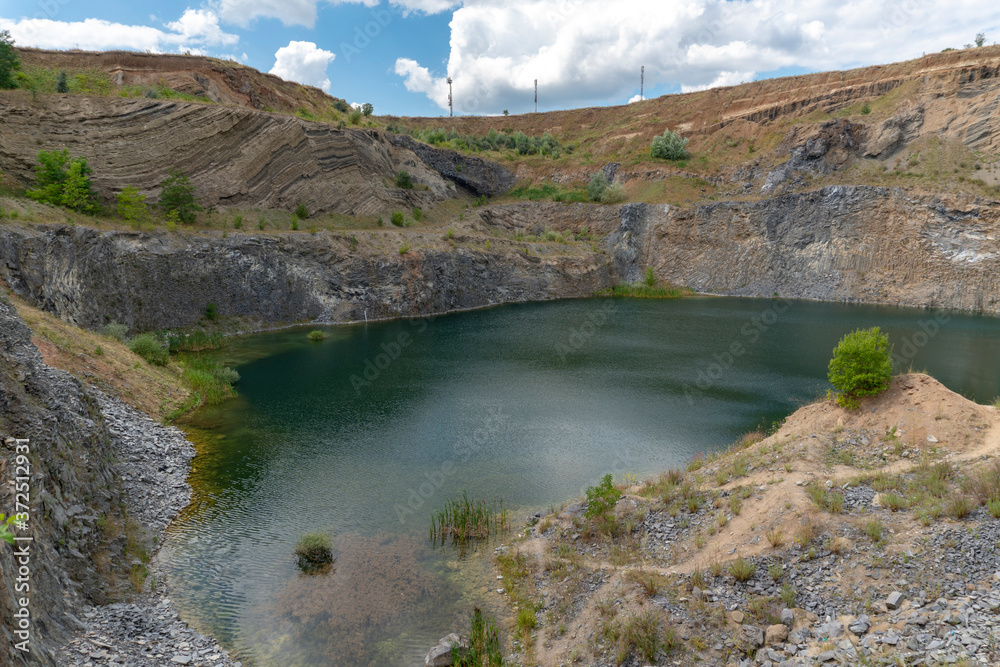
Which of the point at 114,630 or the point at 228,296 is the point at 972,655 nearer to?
the point at 114,630

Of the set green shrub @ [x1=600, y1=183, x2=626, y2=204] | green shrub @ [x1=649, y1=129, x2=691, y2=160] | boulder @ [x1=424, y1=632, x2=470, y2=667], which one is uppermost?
green shrub @ [x1=649, y1=129, x2=691, y2=160]

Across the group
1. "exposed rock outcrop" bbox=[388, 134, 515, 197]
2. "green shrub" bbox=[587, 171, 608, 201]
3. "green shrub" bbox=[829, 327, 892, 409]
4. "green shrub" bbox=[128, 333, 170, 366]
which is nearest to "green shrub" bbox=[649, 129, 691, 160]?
"green shrub" bbox=[587, 171, 608, 201]

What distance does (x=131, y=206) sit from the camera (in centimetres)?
3478

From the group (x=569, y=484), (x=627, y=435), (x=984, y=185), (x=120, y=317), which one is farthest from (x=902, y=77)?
(x=120, y=317)

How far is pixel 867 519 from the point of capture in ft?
34.1

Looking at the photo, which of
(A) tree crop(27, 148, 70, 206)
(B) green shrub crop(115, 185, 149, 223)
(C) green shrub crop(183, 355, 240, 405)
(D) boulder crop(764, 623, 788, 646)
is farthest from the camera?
(B) green shrub crop(115, 185, 149, 223)

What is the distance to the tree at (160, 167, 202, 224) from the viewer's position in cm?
3731

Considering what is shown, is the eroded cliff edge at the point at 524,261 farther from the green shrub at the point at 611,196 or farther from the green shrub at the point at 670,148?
the green shrub at the point at 670,148

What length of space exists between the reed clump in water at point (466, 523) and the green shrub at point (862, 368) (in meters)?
10.5

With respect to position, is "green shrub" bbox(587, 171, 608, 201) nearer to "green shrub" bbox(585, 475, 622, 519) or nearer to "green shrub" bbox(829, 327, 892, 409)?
"green shrub" bbox(829, 327, 892, 409)

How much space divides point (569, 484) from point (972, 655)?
10.4 meters

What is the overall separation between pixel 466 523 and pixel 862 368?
12.1m

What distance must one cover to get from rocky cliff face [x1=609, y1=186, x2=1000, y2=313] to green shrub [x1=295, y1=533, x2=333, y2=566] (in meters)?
53.6

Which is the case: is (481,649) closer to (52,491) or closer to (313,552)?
(313,552)
